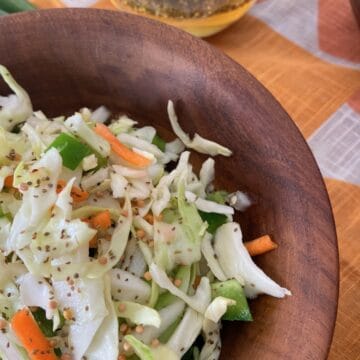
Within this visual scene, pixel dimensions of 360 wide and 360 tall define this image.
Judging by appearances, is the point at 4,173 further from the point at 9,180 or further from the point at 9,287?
the point at 9,287

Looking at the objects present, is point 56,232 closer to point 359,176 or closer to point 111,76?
point 111,76

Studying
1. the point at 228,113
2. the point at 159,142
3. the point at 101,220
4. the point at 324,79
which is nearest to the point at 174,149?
the point at 159,142

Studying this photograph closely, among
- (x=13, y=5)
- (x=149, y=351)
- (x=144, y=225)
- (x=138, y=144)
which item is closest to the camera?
(x=149, y=351)

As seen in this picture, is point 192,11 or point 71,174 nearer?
point 71,174

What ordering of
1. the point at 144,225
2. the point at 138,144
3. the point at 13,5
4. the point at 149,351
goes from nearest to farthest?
the point at 149,351 < the point at 144,225 < the point at 138,144 < the point at 13,5

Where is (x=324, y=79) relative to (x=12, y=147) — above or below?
above

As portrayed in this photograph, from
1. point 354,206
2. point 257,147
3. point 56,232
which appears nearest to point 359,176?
point 354,206
